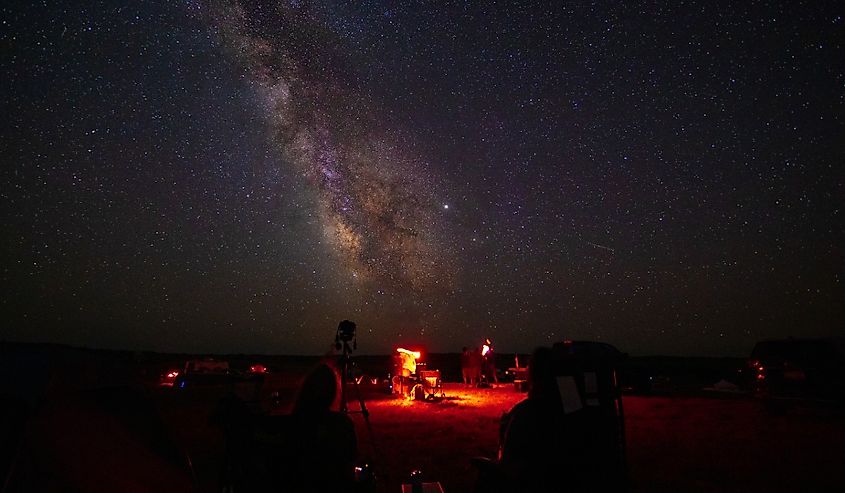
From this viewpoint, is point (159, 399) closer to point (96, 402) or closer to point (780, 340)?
point (96, 402)

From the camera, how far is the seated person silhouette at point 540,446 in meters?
2.86

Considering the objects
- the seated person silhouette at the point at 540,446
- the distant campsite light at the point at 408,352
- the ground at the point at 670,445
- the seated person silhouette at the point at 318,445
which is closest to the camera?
the seated person silhouette at the point at 540,446

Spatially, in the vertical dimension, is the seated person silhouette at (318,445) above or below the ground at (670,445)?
above

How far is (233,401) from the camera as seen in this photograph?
321cm

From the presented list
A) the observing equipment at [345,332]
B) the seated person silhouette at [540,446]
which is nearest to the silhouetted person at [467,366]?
the observing equipment at [345,332]

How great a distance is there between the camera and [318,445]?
3.10 metres

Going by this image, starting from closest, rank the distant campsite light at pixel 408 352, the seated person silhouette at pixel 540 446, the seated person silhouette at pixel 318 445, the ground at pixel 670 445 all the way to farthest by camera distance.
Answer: the seated person silhouette at pixel 540 446, the seated person silhouette at pixel 318 445, the ground at pixel 670 445, the distant campsite light at pixel 408 352

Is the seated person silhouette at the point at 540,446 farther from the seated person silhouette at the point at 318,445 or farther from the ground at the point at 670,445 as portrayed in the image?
the ground at the point at 670,445

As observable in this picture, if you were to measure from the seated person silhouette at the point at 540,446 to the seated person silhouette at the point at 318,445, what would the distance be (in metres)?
1.02

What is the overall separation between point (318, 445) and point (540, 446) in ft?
4.98

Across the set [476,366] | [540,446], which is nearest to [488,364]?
[476,366]

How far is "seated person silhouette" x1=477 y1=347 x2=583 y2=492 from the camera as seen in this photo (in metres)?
2.86

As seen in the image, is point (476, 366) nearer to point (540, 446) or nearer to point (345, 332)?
point (345, 332)

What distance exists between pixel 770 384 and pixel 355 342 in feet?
35.6
